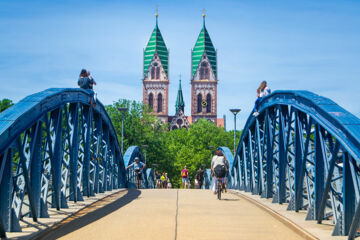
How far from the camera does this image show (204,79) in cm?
13012

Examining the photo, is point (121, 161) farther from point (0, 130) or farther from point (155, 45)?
point (155, 45)

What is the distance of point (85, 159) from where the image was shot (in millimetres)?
13742

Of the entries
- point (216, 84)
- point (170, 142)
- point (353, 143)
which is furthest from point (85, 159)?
point (216, 84)

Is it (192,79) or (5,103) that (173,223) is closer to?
(5,103)

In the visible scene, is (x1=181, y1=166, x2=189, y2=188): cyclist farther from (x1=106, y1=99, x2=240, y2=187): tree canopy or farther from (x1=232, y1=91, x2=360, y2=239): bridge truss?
(x1=106, y1=99, x2=240, y2=187): tree canopy

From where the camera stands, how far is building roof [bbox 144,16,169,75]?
430 ft

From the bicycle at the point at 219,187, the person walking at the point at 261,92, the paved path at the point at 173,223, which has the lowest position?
the paved path at the point at 173,223

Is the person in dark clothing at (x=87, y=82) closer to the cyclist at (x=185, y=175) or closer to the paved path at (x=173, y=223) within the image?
the paved path at (x=173, y=223)

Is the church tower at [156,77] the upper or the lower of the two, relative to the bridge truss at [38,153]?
upper

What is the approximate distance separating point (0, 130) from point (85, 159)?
23.0 ft

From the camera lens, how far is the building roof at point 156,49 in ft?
430

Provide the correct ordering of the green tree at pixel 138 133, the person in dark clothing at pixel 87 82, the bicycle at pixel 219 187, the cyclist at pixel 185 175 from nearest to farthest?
the person in dark clothing at pixel 87 82 < the bicycle at pixel 219 187 < the cyclist at pixel 185 175 < the green tree at pixel 138 133

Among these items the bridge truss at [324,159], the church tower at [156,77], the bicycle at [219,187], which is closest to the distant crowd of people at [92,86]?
the bridge truss at [324,159]

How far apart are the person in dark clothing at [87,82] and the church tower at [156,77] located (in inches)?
4344
